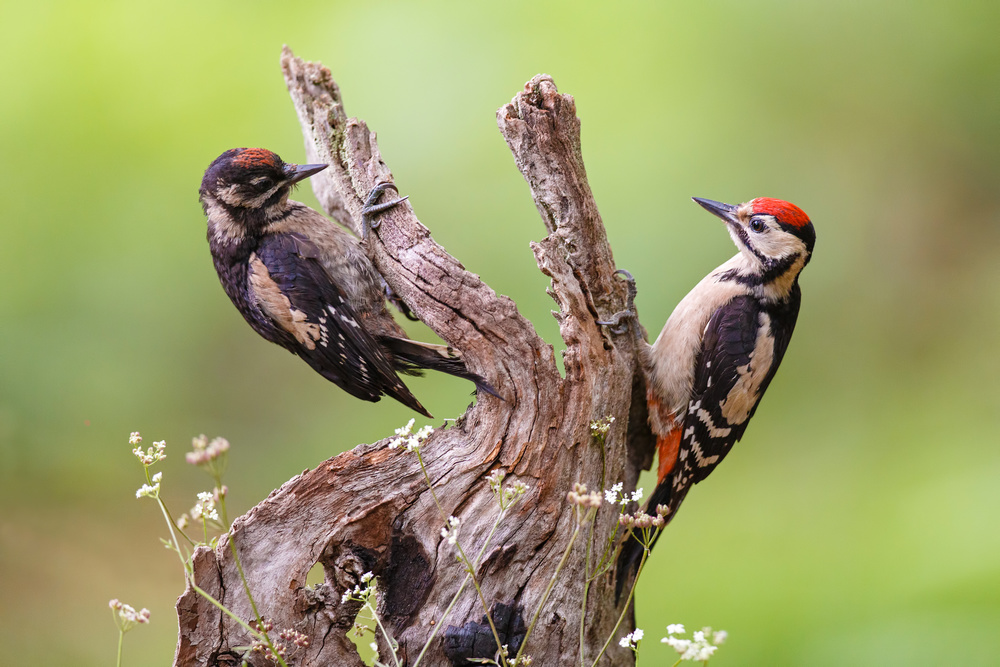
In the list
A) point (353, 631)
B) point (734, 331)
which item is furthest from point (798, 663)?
point (353, 631)

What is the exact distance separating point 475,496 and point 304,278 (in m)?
0.81

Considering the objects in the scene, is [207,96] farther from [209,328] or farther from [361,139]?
[361,139]

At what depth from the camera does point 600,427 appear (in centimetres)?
191

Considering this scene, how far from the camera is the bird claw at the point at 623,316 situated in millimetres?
2140

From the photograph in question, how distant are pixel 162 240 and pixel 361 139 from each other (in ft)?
4.97

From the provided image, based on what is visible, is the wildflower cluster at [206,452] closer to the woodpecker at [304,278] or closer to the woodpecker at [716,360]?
the woodpecker at [304,278]

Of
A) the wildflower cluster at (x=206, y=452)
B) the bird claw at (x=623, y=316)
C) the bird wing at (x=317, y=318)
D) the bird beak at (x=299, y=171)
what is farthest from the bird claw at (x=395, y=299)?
the wildflower cluster at (x=206, y=452)

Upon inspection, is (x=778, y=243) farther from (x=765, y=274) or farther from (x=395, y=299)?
(x=395, y=299)

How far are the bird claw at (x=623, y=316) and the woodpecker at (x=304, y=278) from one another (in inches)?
18.2

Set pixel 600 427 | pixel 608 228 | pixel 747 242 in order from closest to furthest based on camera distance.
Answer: pixel 600 427, pixel 747 242, pixel 608 228

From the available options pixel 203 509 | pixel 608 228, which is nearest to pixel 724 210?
pixel 608 228

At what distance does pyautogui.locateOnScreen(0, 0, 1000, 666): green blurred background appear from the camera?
3115 millimetres

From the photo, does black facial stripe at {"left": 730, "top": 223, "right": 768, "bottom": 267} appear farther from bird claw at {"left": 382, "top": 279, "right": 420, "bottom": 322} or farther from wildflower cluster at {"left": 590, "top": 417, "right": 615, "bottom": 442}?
bird claw at {"left": 382, "top": 279, "right": 420, "bottom": 322}

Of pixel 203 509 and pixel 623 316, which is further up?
pixel 623 316
